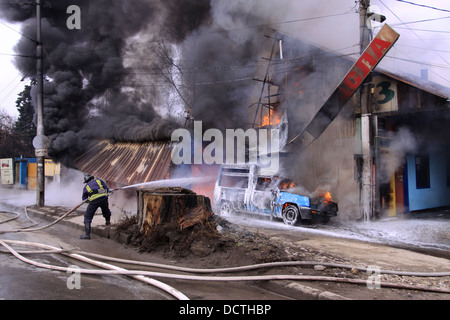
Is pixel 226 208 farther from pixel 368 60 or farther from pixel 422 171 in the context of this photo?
pixel 422 171

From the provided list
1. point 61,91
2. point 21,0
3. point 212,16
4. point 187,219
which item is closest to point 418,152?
point 212,16

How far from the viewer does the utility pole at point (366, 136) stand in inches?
394

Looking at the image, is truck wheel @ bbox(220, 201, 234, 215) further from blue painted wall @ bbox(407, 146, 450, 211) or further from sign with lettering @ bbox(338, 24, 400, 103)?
blue painted wall @ bbox(407, 146, 450, 211)

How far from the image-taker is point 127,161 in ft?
41.3

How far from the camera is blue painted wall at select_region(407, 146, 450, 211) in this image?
1217 cm

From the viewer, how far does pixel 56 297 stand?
3.42 m

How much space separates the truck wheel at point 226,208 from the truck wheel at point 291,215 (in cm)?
177

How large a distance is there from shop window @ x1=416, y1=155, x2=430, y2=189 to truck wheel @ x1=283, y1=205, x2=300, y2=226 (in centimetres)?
638

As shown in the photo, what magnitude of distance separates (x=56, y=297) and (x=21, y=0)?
47.1ft

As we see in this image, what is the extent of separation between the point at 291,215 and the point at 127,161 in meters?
6.76

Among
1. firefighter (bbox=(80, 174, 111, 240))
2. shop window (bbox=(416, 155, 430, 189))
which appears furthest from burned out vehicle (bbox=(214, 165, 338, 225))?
shop window (bbox=(416, 155, 430, 189))

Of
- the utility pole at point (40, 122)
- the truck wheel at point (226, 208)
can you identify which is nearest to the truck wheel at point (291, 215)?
the truck wheel at point (226, 208)

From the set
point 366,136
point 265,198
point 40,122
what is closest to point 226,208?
point 265,198

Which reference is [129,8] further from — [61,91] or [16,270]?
[16,270]
